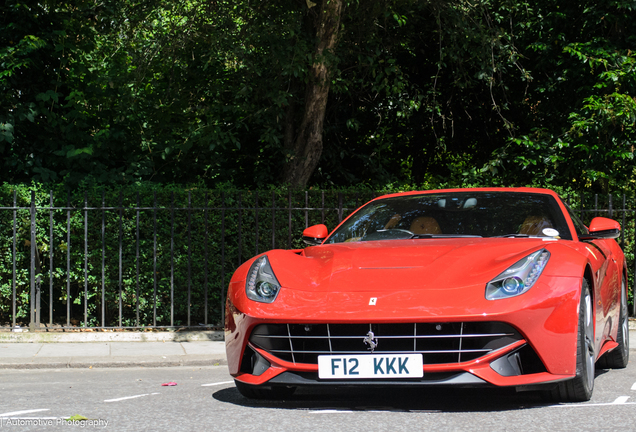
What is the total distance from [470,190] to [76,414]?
3.39m

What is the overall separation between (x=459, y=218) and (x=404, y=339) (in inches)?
67.2

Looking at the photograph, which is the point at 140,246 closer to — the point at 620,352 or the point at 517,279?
the point at 620,352

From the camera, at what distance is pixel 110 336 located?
934 cm

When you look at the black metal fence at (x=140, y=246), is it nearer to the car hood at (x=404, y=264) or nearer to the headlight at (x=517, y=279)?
the car hood at (x=404, y=264)

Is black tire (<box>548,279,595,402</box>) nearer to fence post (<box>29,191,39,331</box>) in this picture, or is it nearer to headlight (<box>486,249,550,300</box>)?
headlight (<box>486,249,550,300</box>)

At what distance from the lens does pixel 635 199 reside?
412 inches

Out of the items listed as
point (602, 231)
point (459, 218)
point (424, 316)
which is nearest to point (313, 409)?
point (424, 316)

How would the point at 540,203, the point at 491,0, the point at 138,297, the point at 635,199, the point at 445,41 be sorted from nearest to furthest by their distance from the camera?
the point at 540,203 → the point at 138,297 → the point at 635,199 → the point at 491,0 → the point at 445,41

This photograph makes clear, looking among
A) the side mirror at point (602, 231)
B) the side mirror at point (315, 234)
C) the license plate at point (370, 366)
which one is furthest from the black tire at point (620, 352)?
the license plate at point (370, 366)

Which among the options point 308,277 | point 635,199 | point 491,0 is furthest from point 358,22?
point 308,277

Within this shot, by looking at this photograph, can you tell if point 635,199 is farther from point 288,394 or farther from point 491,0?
point 288,394

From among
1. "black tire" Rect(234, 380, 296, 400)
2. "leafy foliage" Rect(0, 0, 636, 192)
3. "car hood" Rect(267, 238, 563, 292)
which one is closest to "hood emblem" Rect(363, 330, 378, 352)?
"car hood" Rect(267, 238, 563, 292)

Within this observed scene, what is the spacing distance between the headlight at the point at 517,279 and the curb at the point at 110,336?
→ 215 inches

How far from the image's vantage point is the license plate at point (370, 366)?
14.1 feet
